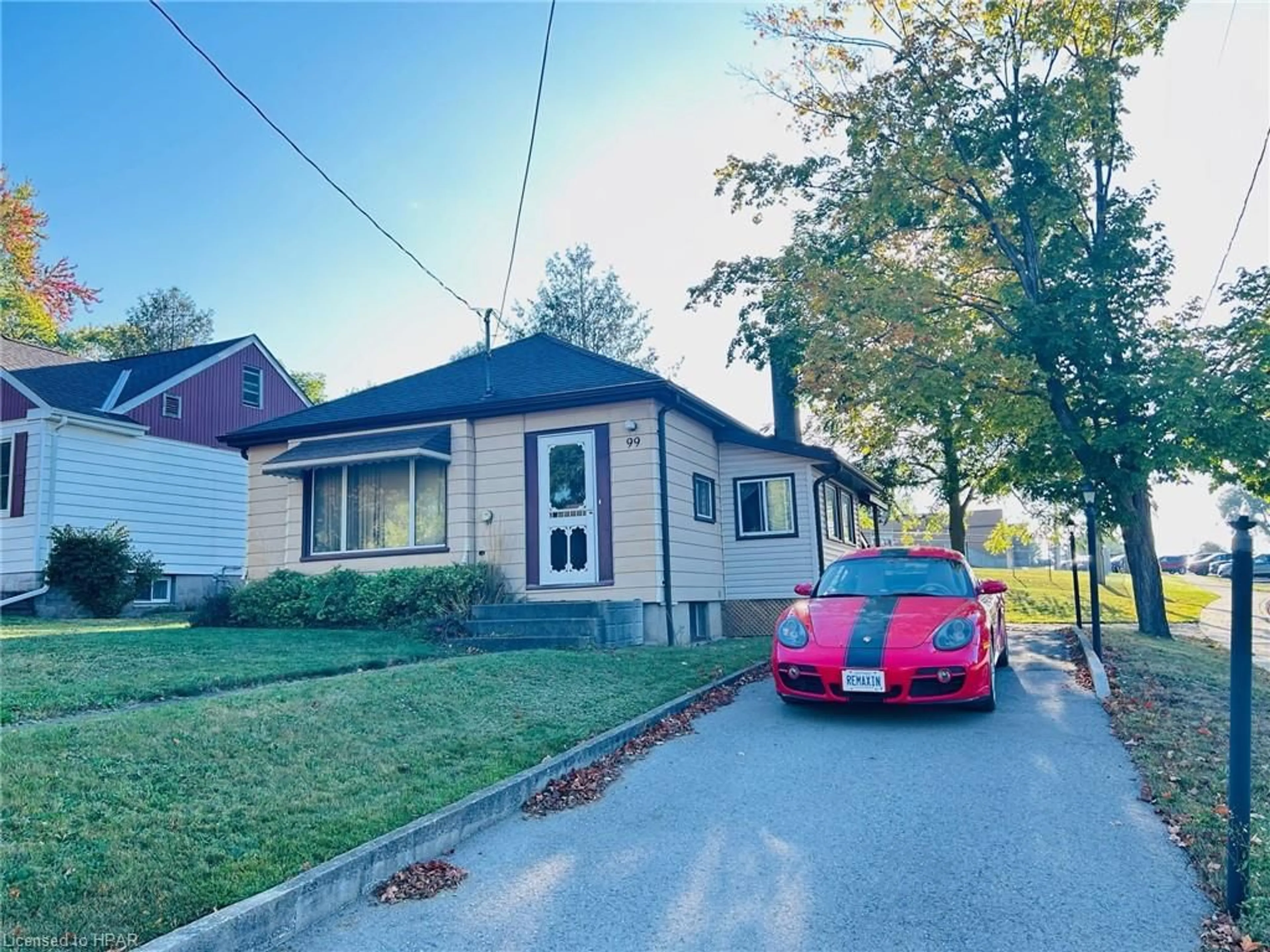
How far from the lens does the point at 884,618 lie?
6.93m

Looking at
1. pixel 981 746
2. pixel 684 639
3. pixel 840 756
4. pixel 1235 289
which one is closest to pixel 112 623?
pixel 684 639

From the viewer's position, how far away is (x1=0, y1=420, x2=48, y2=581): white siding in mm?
15211

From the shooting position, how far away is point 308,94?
373 inches

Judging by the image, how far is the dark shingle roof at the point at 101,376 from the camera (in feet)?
53.8

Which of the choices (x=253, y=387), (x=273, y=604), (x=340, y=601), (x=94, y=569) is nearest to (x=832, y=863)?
(x=340, y=601)

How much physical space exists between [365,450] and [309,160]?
15.2 ft

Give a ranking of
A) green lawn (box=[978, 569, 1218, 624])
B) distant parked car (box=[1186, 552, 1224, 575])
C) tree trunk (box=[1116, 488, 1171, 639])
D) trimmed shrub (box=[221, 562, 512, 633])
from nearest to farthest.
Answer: trimmed shrub (box=[221, 562, 512, 633]) < tree trunk (box=[1116, 488, 1171, 639]) < green lawn (box=[978, 569, 1218, 624]) < distant parked car (box=[1186, 552, 1224, 575])

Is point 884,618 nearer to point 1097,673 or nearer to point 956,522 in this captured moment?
point 1097,673

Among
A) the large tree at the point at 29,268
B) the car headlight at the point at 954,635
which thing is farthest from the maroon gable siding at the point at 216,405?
the car headlight at the point at 954,635

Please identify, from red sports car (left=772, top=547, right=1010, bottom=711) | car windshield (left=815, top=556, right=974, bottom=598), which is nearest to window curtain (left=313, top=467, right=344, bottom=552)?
car windshield (left=815, top=556, right=974, bottom=598)

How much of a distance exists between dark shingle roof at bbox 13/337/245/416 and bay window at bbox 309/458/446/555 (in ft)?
20.7

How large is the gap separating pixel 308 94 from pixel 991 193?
1100 centimetres

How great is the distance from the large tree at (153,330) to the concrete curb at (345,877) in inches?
1635

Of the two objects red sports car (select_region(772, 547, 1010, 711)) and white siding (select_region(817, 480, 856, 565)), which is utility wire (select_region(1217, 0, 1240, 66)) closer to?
red sports car (select_region(772, 547, 1010, 711))
